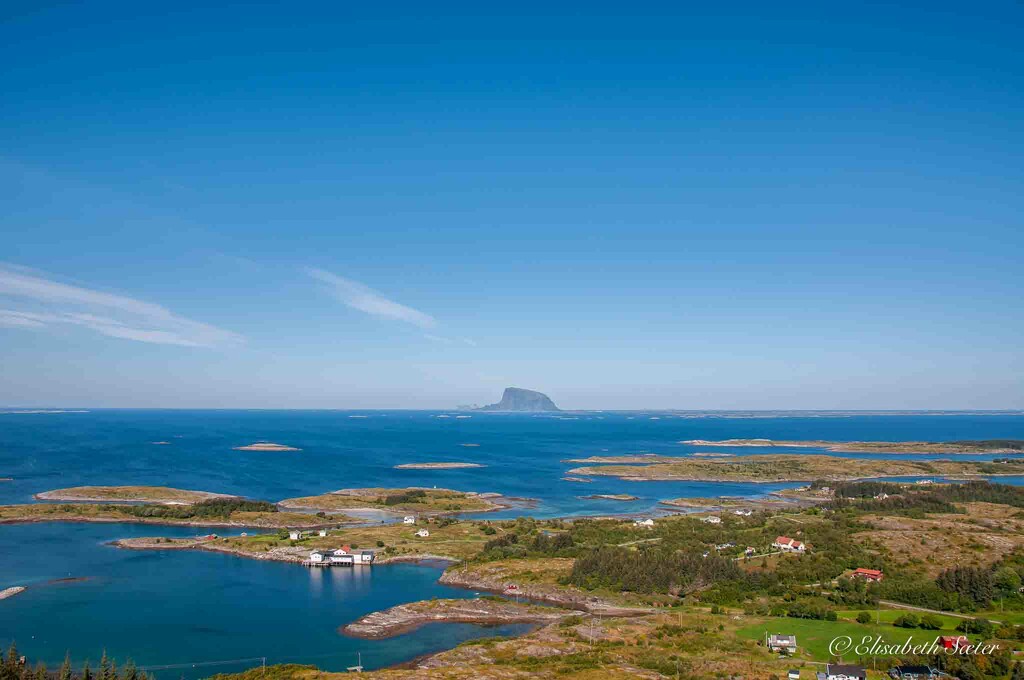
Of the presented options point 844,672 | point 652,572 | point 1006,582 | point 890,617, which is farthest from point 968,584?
point 652,572

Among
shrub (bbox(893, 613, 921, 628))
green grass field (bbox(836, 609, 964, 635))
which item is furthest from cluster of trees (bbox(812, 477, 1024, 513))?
shrub (bbox(893, 613, 921, 628))

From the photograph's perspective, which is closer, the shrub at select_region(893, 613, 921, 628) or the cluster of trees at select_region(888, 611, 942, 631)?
the cluster of trees at select_region(888, 611, 942, 631)

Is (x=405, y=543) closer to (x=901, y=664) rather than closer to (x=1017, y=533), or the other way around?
(x=901, y=664)

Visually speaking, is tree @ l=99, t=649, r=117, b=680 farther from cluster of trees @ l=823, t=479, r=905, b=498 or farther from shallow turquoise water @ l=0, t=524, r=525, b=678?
cluster of trees @ l=823, t=479, r=905, b=498

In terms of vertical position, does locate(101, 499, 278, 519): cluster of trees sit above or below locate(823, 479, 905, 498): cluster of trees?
below

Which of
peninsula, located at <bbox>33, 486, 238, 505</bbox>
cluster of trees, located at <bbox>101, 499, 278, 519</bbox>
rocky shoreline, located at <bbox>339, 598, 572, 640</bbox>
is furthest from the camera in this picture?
peninsula, located at <bbox>33, 486, 238, 505</bbox>

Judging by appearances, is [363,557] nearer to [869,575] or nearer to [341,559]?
[341,559]
